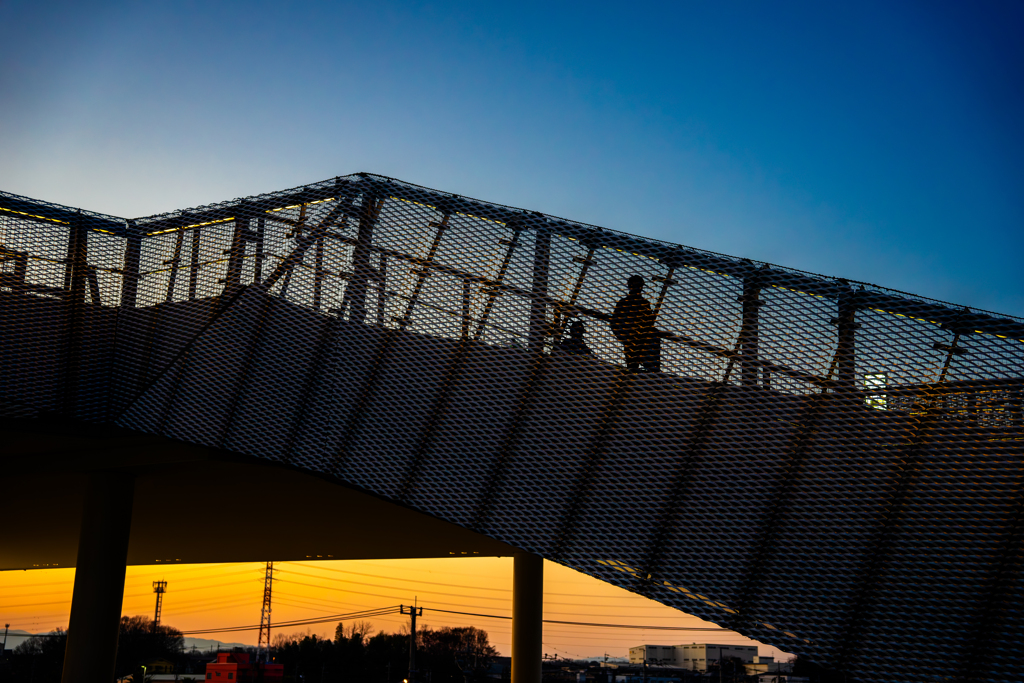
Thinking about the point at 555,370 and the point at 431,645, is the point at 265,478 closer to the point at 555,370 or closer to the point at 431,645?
the point at 555,370

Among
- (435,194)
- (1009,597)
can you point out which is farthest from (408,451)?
(1009,597)

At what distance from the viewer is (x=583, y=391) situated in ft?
27.2

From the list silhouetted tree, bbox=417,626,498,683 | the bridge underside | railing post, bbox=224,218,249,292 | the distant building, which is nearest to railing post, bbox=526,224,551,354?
railing post, bbox=224,218,249,292

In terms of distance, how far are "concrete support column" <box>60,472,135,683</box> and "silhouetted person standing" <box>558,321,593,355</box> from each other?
940cm

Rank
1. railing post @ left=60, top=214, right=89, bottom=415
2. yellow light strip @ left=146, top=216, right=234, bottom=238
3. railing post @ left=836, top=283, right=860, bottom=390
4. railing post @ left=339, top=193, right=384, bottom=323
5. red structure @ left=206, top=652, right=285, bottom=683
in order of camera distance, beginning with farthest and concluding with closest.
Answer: red structure @ left=206, top=652, right=285, bottom=683 < railing post @ left=60, top=214, right=89, bottom=415 < yellow light strip @ left=146, top=216, right=234, bottom=238 < railing post @ left=339, top=193, right=384, bottom=323 < railing post @ left=836, top=283, right=860, bottom=390

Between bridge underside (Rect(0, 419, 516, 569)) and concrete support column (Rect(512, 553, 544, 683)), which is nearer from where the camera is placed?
bridge underside (Rect(0, 419, 516, 569))

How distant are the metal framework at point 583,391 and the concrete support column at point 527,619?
34.8 feet

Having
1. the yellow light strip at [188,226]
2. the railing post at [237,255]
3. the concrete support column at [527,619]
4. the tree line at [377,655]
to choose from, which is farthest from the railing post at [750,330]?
the tree line at [377,655]

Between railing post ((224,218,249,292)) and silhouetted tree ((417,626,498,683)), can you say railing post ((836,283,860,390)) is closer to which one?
railing post ((224,218,249,292))

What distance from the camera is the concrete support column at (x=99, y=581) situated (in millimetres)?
12711

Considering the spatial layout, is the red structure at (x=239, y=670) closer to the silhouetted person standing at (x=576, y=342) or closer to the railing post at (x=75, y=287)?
the railing post at (x=75, y=287)

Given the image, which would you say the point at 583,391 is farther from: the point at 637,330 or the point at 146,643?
the point at 146,643

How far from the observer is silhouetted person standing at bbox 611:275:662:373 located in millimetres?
8117

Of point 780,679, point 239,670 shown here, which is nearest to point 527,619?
point 780,679
